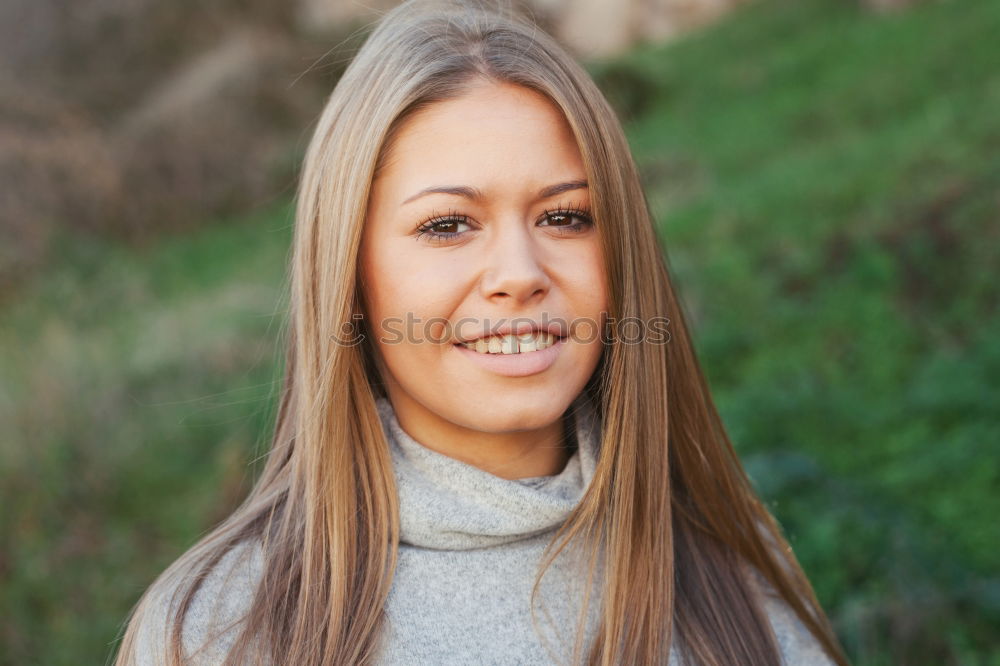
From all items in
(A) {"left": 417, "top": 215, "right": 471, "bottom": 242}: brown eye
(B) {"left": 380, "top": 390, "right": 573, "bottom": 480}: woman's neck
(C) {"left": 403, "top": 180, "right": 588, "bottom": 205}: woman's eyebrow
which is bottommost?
(B) {"left": 380, "top": 390, "right": 573, "bottom": 480}: woman's neck

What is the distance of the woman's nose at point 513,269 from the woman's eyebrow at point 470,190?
72mm

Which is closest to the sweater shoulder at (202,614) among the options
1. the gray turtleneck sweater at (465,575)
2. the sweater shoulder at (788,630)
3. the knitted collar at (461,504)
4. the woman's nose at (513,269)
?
the gray turtleneck sweater at (465,575)

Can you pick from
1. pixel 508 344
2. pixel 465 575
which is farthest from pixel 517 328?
pixel 465 575

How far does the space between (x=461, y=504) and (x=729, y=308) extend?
3.59 metres

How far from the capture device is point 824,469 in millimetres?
3568

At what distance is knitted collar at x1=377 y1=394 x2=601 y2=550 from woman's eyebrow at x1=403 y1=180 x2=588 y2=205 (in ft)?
1.57

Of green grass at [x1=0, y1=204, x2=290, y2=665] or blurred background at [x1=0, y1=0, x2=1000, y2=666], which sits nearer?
blurred background at [x1=0, y1=0, x2=1000, y2=666]

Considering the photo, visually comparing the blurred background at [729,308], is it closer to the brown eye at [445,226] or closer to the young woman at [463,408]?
the young woman at [463,408]

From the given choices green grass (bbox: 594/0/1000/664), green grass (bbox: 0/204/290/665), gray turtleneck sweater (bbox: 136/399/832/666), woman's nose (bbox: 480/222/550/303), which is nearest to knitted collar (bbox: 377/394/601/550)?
gray turtleneck sweater (bbox: 136/399/832/666)

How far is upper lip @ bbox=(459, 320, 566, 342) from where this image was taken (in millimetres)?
1656

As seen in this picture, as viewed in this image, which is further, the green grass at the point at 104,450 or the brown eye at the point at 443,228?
the green grass at the point at 104,450

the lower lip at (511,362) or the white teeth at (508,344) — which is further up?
the white teeth at (508,344)

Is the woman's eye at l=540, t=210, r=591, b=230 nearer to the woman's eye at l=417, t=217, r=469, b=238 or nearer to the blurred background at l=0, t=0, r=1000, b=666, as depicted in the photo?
the woman's eye at l=417, t=217, r=469, b=238

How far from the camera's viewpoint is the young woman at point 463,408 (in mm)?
1664
